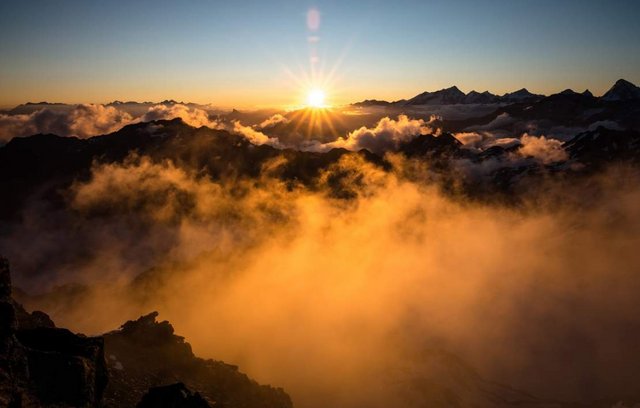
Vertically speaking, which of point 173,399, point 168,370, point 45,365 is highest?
point 45,365

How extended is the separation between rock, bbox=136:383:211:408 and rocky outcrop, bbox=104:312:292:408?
25.1 meters

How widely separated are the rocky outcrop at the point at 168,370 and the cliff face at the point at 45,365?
28.5 m

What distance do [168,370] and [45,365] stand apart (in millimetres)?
47067

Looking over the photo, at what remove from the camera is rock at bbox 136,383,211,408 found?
4644cm

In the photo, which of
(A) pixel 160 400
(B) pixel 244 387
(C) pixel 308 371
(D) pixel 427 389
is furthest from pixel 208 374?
(D) pixel 427 389

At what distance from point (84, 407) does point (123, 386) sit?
31.2 metres

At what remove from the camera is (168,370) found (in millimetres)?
83625

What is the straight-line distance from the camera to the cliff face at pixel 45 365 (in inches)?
1416

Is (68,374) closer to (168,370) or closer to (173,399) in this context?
(173,399)

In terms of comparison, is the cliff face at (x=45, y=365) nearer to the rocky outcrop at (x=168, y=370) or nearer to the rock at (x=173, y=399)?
the rock at (x=173, y=399)

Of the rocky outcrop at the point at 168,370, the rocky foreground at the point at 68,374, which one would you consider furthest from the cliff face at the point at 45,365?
the rocky outcrop at the point at 168,370

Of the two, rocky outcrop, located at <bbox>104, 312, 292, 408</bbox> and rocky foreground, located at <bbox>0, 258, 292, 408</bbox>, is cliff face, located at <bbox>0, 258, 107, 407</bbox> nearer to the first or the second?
rocky foreground, located at <bbox>0, 258, 292, 408</bbox>

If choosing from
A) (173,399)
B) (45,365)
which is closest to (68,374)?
(45,365)

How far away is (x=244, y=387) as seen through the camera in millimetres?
86875
